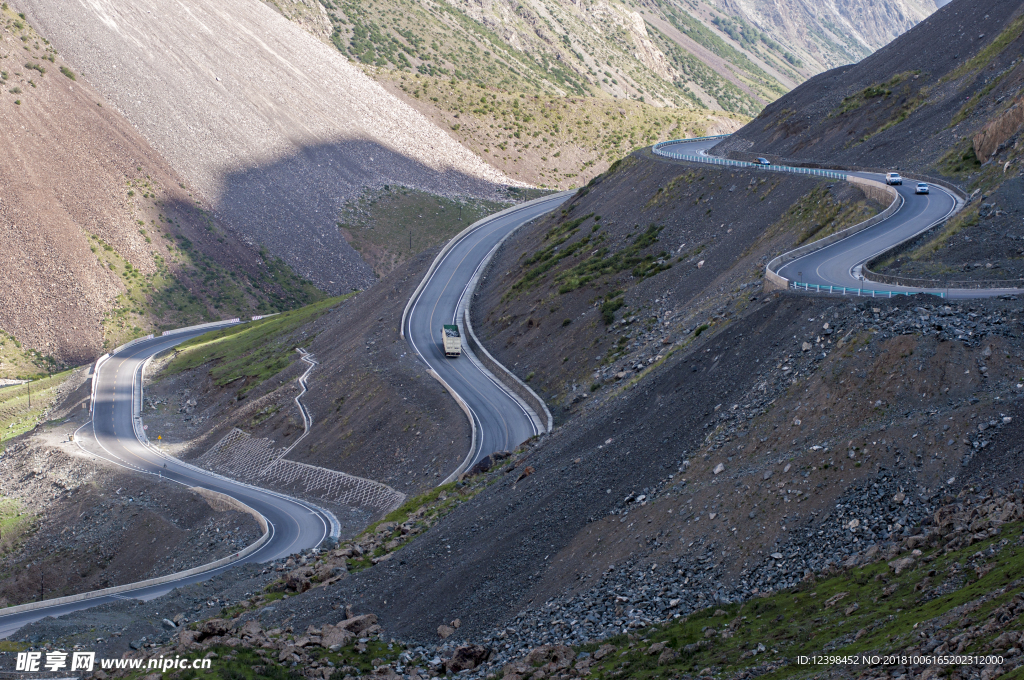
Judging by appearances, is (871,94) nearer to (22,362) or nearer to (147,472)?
(147,472)

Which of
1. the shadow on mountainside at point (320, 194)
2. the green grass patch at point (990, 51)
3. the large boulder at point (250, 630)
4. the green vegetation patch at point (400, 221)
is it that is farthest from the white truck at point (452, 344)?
the green vegetation patch at point (400, 221)

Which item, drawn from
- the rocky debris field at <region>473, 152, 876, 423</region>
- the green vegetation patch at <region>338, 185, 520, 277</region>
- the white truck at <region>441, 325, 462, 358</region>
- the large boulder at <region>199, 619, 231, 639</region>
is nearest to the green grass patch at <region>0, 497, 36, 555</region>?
the white truck at <region>441, 325, 462, 358</region>

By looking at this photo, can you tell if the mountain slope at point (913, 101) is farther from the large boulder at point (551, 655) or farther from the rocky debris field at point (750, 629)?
the large boulder at point (551, 655)

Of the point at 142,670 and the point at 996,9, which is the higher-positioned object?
the point at 996,9

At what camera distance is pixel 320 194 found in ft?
362

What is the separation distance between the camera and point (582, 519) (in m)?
28.7

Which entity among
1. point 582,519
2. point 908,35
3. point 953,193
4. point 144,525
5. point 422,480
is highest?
point 908,35

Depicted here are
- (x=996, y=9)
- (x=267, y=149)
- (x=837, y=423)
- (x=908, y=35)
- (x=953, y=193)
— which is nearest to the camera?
(x=837, y=423)

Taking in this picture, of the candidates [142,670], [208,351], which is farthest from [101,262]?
[142,670]

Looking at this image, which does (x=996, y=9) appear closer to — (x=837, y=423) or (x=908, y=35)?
(x=908, y=35)

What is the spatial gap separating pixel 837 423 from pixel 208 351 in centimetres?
6084

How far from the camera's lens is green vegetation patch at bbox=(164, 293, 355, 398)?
220 feet

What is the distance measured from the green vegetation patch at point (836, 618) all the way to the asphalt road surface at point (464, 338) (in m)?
22.6

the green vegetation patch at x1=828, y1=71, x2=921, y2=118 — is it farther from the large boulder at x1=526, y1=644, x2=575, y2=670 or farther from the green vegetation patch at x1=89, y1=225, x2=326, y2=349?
the large boulder at x1=526, y1=644, x2=575, y2=670
